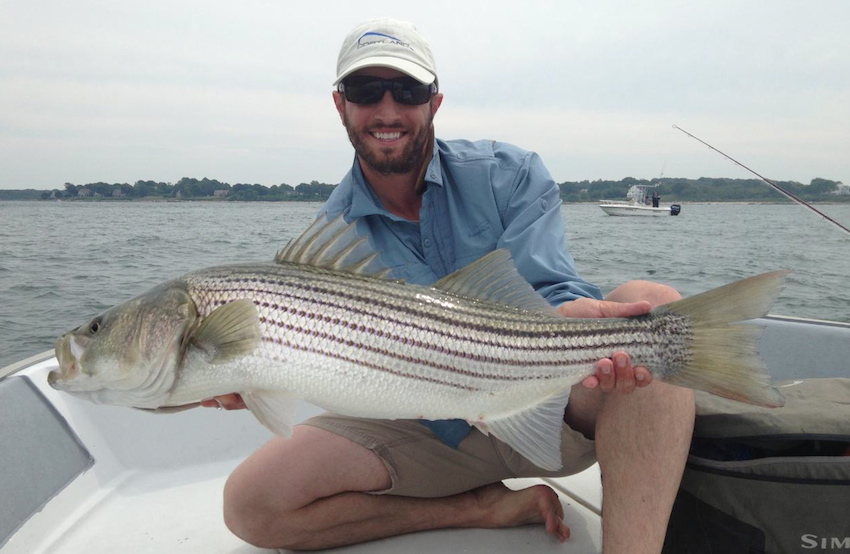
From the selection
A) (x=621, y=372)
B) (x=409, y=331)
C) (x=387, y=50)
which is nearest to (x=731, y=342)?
(x=621, y=372)

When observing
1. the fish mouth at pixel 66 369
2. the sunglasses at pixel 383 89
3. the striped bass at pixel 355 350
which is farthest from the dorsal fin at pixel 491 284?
the fish mouth at pixel 66 369

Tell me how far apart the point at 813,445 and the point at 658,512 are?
0.66 m

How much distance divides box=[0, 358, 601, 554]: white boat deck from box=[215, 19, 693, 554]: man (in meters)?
0.15

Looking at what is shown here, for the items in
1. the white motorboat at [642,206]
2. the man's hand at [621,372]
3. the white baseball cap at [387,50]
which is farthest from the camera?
the white motorboat at [642,206]

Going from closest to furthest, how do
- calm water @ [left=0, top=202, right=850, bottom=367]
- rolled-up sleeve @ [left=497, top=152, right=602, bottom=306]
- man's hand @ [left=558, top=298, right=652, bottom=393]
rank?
man's hand @ [left=558, top=298, right=652, bottom=393]
rolled-up sleeve @ [left=497, top=152, right=602, bottom=306]
calm water @ [left=0, top=202, right=850, bottom=367]

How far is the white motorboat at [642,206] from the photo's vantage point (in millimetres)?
58500

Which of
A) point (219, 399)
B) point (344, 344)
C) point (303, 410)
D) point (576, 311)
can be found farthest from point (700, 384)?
Result: point (303, 410)

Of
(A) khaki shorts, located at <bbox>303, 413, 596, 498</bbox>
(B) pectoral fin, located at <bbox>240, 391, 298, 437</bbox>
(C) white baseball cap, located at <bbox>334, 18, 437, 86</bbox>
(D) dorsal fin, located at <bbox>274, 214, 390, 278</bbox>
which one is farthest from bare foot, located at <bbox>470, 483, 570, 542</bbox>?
(C) white baseball cap, located at <bbox>334, 18, 437, 86</bbox>

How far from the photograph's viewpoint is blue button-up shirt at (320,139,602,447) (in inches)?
137

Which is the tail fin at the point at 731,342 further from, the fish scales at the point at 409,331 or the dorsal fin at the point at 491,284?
the dorsal fin at the point at 491,284

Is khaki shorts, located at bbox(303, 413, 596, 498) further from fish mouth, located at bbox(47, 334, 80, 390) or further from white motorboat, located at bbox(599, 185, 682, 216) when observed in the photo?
white motorboat, located at bbox(599, 185, 682, 216)

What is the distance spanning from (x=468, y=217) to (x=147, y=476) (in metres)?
2.89

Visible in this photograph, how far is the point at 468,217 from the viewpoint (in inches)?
145

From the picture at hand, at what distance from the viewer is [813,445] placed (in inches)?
94.7
